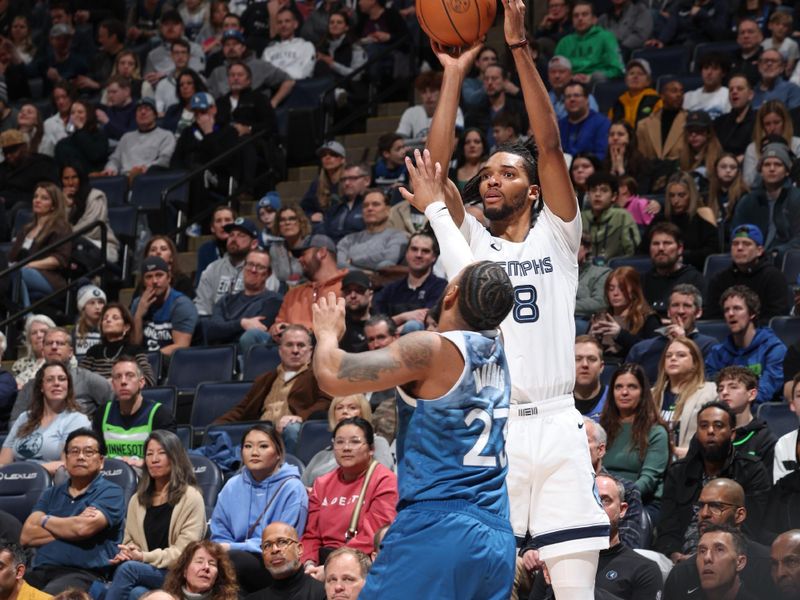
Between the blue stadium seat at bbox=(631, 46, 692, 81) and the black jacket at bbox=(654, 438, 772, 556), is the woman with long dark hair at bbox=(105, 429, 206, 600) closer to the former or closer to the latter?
the black jacket at bbox=(654, 438, 772, 556)

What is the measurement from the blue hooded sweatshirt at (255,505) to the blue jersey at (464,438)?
3.69 meters

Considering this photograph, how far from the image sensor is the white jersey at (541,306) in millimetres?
5191

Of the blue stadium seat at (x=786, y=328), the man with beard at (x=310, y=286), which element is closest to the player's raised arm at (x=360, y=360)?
the blue stadium seat at (x=786, y=328)

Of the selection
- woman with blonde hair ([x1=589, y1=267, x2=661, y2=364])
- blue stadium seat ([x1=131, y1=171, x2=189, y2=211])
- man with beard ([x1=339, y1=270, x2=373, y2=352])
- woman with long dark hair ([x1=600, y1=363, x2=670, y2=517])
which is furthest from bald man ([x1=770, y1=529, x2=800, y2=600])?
blue stadium seat ([x1=131, y1=171, x2=189, y2=211])

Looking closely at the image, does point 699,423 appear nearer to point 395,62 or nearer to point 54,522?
point 54,522

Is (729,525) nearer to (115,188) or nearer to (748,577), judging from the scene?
(748,577)

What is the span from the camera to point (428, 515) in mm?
4656

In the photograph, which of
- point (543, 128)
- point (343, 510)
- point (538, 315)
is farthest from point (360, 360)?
point (343, 510)

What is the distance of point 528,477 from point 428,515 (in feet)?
1.97

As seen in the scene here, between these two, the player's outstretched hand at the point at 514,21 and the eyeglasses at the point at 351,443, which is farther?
the eyeglasses at the point at 351,443

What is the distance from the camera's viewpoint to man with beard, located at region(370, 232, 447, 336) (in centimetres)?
1045

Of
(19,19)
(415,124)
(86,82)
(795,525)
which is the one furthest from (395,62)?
(795,525)

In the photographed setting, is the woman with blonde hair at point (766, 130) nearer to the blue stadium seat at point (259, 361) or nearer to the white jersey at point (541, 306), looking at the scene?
the blue stadium seat at point (259, 361)

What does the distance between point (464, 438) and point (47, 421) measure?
5779 millimetres
